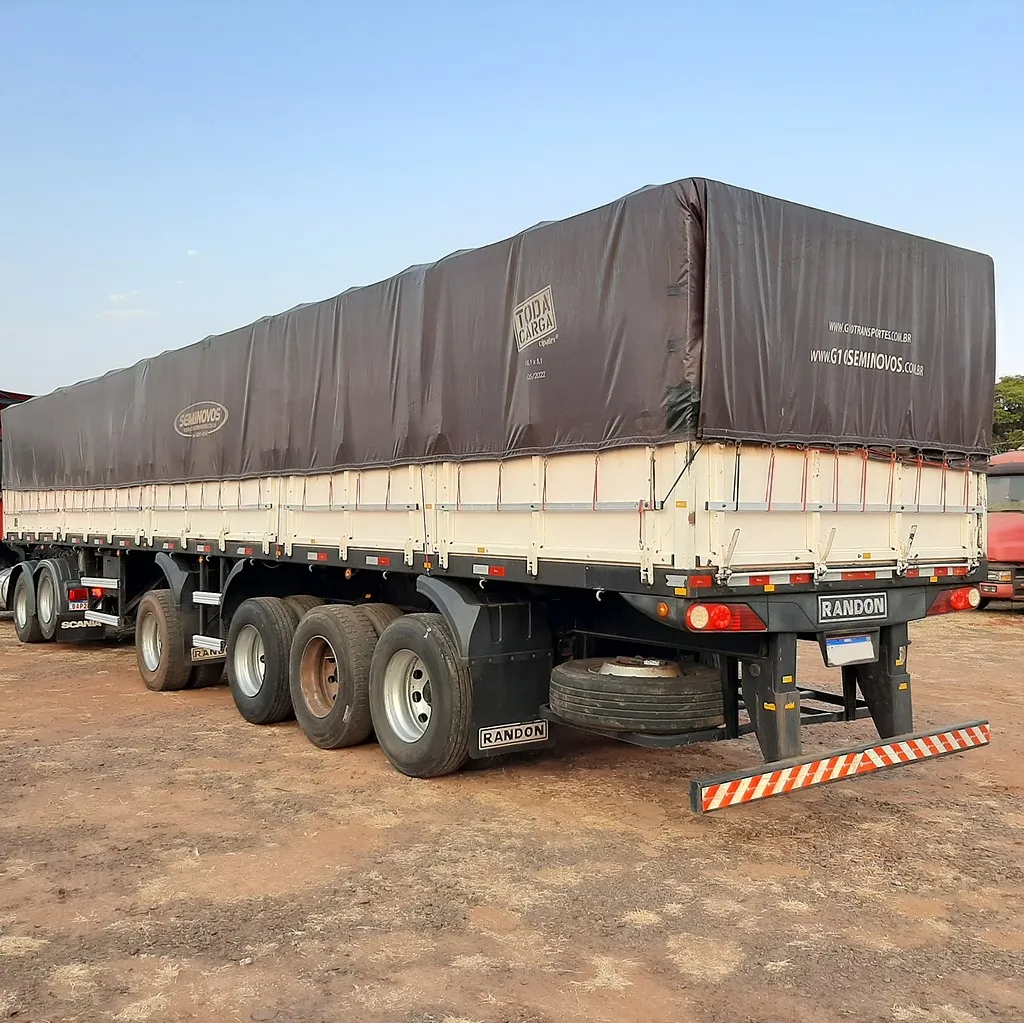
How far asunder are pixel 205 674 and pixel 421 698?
14.9ft

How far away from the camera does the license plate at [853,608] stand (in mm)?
5523

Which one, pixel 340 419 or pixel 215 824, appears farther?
pixel 340 419

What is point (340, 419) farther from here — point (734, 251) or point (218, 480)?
point (734, 251)

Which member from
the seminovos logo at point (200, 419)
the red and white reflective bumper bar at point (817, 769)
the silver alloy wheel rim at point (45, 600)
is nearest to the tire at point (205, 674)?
the seminovos logo at point (200, 419)

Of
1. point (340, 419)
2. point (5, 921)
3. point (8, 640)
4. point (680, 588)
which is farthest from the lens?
point (8, 640)

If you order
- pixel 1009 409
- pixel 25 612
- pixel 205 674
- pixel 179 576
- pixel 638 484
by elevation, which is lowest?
pixel 205 674

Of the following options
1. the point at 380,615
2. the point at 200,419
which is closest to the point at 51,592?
the point at 200,419

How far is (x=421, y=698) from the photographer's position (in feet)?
23.3

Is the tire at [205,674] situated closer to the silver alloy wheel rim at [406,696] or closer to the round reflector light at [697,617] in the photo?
the silver alloy wheel rim at [406,696]

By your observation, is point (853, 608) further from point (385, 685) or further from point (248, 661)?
point (248, 661)

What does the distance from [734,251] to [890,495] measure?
1.83 meters

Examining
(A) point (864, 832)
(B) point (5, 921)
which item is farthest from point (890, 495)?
(B) point (5, 921)

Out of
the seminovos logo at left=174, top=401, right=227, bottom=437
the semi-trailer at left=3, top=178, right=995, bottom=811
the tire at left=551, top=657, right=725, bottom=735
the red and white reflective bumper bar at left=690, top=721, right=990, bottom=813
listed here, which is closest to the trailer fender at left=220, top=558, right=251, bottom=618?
the semi-trailer at left=3, top=178, right=995, bottom=811

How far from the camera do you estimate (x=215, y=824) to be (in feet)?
19.8
